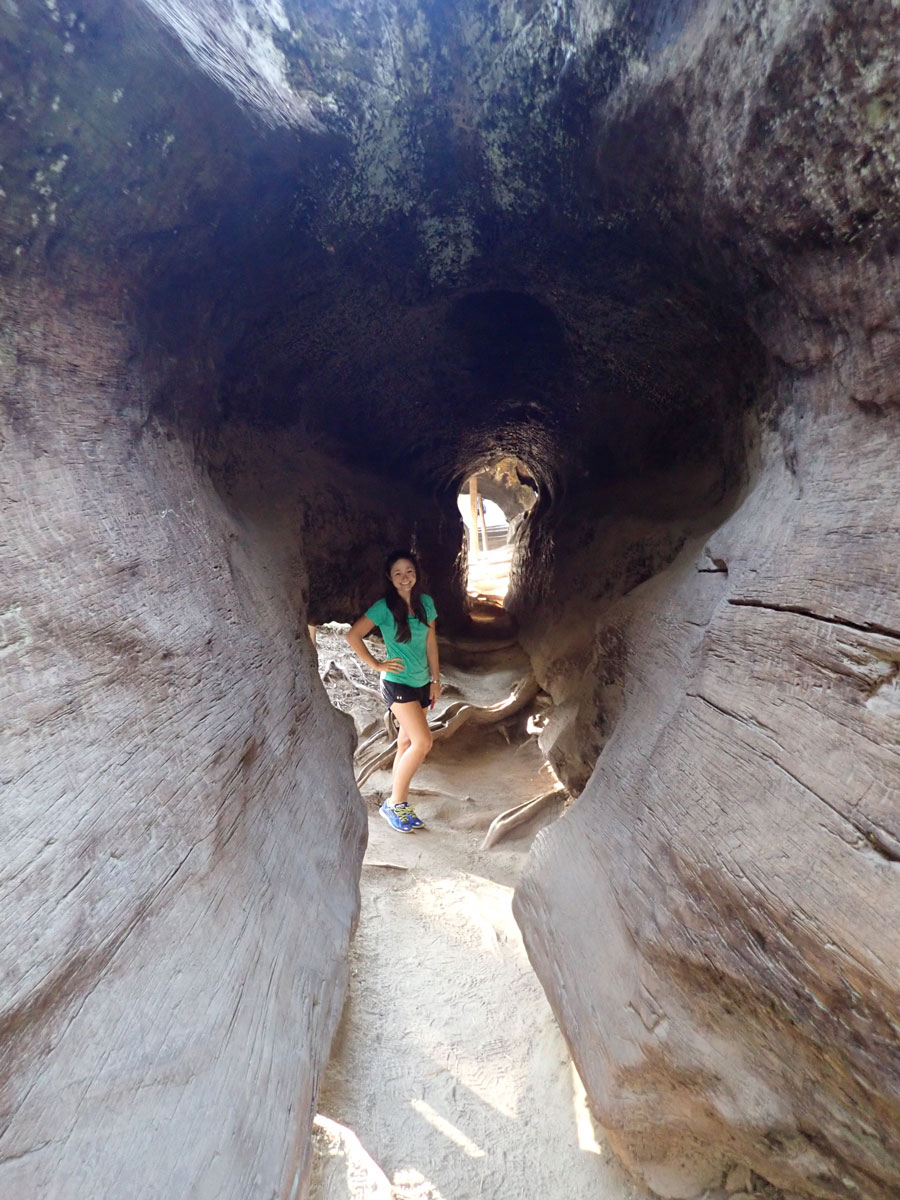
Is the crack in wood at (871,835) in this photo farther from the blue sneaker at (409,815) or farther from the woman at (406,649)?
A: the blue sneaker at (409,815)

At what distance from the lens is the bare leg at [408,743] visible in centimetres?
345

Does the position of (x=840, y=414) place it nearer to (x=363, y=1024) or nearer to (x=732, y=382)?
(x=732, y=382)

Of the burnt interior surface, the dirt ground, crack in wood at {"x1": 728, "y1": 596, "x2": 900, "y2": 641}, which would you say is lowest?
the dirt ground

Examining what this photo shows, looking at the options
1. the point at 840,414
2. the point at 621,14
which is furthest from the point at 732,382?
the point at 621,14

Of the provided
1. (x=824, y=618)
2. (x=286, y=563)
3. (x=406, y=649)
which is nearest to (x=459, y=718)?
(x=406, y=649)

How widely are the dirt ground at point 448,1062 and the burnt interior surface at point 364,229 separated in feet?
5.70

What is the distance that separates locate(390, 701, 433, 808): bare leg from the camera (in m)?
3.45

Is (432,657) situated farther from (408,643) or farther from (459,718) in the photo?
(459,718)

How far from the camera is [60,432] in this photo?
1.35 m

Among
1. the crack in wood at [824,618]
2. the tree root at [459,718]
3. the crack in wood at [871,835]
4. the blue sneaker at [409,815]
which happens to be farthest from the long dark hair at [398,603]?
the crack in wood at [871,835]

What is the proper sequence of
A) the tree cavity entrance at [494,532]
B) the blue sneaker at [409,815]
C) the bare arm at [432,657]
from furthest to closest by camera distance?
the tree cavity entrance at [494,532]
the blue sneaker at [409,815]
the bare arm at [432,657]

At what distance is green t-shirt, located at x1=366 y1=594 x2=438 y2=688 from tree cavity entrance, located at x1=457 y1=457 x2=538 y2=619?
8.25 feet

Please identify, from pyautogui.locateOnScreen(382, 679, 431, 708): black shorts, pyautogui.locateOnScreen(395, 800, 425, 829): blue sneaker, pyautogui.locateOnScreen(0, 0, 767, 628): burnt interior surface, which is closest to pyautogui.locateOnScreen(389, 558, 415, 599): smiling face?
pyautogui.locateOnScreen(0, 0, 767, 628): burnt interior surface

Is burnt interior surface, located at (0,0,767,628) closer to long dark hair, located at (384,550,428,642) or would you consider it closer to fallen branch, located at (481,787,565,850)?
long dark hair, located at (384,550,428,642)
